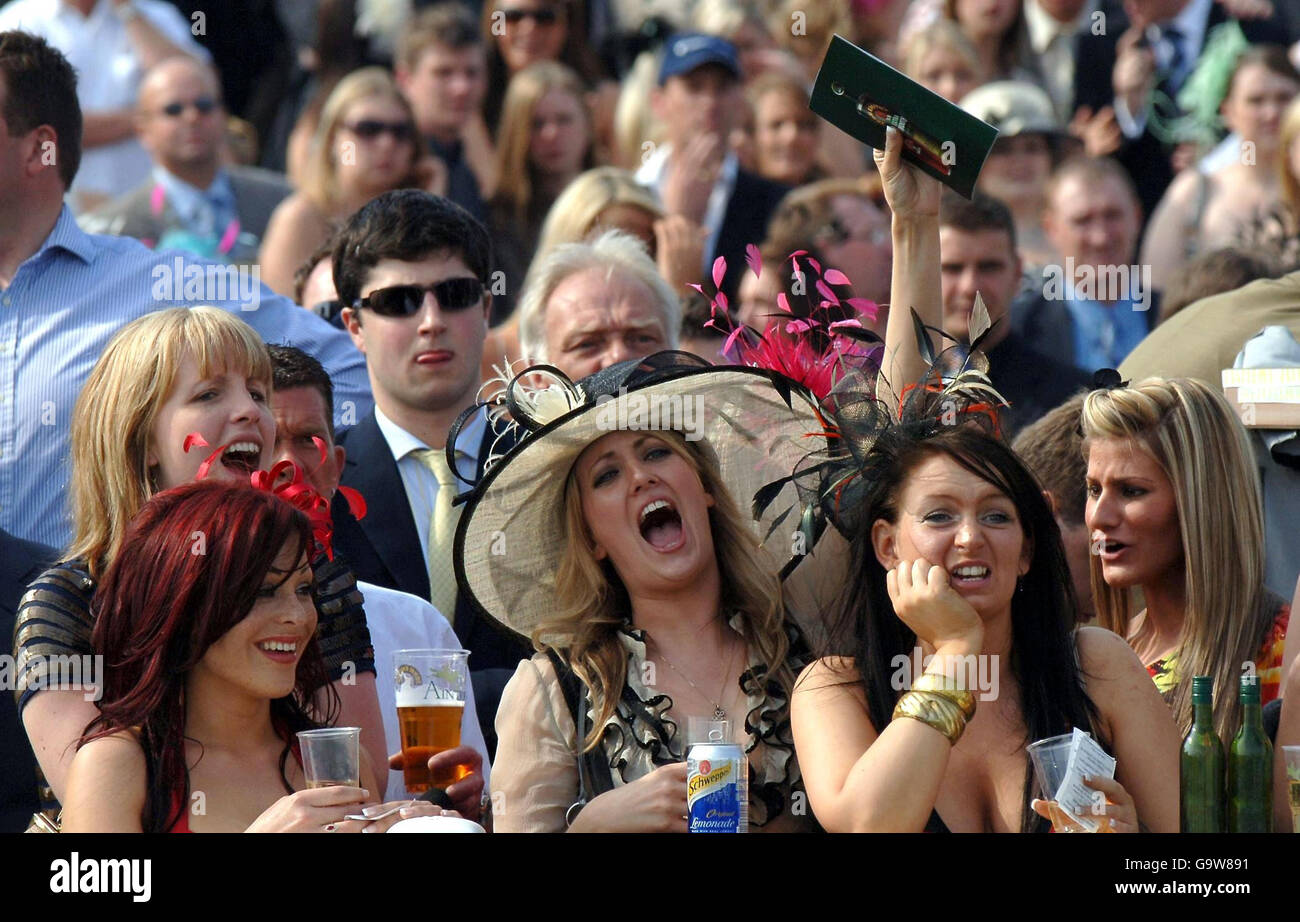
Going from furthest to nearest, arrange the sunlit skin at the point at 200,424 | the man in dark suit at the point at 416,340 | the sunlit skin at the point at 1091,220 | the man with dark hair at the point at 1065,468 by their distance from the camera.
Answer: the sunlit skin at the point at 1091,220 < the man in dark suit at the point at 416,340 < the man with dark hair at the point at 1065,468 < the sunlit skin at the point at 200,424

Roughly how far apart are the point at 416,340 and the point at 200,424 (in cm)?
107

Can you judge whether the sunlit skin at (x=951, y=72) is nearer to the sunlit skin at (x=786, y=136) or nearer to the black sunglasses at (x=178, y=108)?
the sunlit skin at (x=786, y=136)

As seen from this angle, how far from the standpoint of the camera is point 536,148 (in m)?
8.31

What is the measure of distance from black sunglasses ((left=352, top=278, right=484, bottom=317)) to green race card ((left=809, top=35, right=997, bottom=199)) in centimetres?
124

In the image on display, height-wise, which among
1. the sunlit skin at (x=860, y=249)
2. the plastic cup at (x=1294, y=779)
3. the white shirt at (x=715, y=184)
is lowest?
the plastic cup at (x=1294, y=779)

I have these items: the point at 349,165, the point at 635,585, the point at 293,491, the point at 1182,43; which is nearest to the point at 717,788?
→ the point at 635,585

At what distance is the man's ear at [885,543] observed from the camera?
11.9ft

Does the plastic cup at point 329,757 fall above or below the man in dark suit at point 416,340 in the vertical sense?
below

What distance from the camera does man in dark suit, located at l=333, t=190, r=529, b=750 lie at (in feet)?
16.3

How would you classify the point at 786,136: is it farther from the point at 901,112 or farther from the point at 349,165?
the point at 901,112

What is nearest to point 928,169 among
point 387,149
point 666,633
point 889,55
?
point 666,633

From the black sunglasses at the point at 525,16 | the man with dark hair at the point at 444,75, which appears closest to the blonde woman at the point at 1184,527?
the man with dark hair at the point at 444,75

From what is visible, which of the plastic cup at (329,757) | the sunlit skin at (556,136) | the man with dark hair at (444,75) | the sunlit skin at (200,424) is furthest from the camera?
the man with dark hair at (444,75)

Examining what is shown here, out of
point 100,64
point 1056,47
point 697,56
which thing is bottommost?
point 697,56
